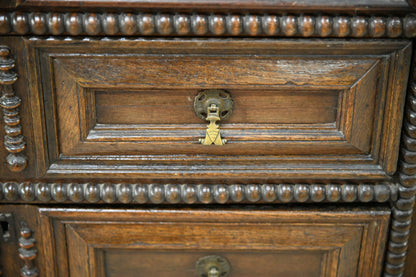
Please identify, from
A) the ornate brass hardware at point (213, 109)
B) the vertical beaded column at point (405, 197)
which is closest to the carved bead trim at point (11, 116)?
the ornate brass hardware at point (213, 109)

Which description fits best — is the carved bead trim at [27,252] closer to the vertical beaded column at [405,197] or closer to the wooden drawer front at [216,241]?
the wooden drawer front at [216,241]

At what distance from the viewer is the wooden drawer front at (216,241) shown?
0.56m

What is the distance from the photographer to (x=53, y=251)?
22.6 inches

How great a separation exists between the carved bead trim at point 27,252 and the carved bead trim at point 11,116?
0.08 m

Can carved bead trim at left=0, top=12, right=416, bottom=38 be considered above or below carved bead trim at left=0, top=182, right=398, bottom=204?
above

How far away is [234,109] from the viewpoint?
533 mm

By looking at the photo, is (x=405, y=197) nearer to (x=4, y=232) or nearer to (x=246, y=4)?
(x=246, y=4)

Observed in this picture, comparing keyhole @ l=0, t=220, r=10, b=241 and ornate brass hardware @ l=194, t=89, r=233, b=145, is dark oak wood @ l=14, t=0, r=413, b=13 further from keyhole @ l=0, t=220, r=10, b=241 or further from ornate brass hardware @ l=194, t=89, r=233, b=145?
keyhole @ l=0, t=220, r=10, b=241

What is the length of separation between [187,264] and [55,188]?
178 millimetres

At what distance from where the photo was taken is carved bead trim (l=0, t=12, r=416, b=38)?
1.58 feet

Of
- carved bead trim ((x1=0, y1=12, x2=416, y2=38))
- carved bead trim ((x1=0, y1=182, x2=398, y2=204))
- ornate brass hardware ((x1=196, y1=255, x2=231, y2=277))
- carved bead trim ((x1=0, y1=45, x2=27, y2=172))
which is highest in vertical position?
carved bead trim ((x1=0, y1=12, x2=416, y2=38))

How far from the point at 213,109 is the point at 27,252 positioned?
271 millimetres

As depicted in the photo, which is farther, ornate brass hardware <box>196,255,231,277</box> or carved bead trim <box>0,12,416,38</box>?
ornate brass hardware <box>196,255,231,277</box>

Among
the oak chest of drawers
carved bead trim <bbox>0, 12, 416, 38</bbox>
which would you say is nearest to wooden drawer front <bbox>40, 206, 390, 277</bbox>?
the oak chest of drawers
